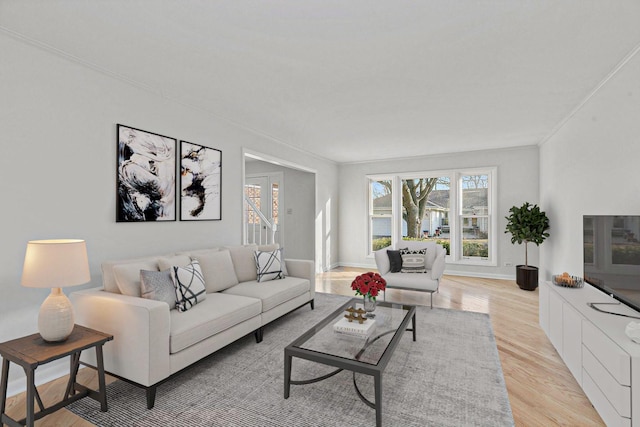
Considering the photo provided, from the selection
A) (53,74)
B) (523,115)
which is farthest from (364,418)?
(523,115)

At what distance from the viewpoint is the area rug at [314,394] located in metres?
1.95

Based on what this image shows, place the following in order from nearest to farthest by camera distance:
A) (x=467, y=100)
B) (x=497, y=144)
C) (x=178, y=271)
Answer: (x=178, y=271) → (x=467, y=100) → (x=497, y=144)

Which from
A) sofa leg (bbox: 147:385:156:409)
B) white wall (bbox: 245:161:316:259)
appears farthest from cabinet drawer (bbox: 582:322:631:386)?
white wall (bbox: 245:161:316:259)

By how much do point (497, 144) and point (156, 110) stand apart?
5.39m

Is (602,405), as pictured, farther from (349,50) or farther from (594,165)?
(349,50)

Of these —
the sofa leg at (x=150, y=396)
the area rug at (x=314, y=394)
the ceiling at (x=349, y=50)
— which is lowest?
the area rug at (x=314, y=394)

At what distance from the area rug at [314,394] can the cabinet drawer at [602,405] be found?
49cm

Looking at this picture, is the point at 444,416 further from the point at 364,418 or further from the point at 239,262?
the point at 239,262

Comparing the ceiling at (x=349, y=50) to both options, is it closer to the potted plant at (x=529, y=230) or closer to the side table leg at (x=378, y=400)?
the potted plant at (x=529, y=230)

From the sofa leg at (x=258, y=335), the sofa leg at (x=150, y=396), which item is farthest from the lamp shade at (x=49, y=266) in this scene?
the sofa leg at (x=258, y=335)

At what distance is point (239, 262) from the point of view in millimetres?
3691

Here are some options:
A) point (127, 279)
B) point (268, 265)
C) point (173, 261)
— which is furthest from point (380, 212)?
point (127, 279)

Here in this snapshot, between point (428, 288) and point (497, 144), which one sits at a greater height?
point (497, 144)

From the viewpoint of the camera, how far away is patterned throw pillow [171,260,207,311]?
2.64 metres
